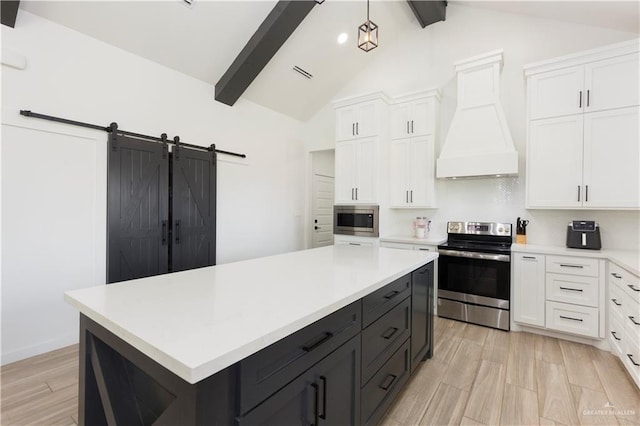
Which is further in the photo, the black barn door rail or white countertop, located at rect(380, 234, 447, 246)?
white countertop, located at rect(380, 234, 447, 246)

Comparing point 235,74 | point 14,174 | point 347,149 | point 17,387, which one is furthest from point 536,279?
point 14,174

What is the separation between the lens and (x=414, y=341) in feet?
7.11

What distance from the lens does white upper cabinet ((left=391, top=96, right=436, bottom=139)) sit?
402cm

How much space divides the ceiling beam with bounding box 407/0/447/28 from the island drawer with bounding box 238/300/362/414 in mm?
4274

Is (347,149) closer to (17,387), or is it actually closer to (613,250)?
(613,250)

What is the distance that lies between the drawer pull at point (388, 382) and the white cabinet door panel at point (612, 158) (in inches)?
105

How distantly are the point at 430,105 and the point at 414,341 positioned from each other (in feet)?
10.3

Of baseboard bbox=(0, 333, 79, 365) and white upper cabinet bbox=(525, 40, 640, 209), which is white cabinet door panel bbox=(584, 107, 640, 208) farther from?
baseboard bbox=(0, 333, 79, 365)

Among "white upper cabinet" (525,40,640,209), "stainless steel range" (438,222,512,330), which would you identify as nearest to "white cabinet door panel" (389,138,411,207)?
"stainless steel range" (438,222,512,330)

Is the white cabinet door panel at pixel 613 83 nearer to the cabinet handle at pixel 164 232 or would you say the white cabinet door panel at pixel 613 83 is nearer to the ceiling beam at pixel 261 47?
the ceiling beam at pixel 261 47

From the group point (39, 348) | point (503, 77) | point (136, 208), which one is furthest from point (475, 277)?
point (39, 348)

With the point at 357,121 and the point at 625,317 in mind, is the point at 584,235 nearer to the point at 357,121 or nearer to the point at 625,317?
the point at 625,317

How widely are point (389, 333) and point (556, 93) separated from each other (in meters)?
3.11

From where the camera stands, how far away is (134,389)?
125 centimetres
